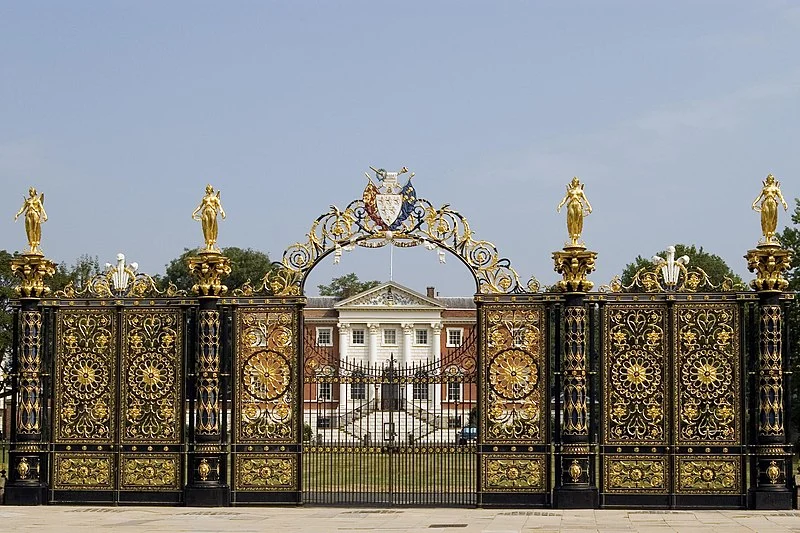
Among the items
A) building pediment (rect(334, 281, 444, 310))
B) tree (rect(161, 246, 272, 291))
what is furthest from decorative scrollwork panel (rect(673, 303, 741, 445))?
tree (rect(161, 246, 272, 291))

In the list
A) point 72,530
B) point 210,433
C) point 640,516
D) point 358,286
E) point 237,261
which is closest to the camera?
point 72,530

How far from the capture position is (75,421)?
61.3 ft

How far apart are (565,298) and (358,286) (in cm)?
6663

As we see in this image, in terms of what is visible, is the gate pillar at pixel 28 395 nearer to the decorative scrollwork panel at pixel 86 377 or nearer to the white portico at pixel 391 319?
the decorative scrollwork panel at pixel 86 377

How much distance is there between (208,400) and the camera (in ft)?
59.7

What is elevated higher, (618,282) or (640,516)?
Result: (618,282)

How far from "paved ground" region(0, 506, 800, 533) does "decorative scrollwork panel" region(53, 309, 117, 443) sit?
124 cm

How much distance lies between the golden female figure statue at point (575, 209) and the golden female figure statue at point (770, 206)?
253 centimetres

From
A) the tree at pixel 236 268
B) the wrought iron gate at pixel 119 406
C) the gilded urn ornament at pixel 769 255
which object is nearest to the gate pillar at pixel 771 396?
the gilded urn ornament at pixel 769 255

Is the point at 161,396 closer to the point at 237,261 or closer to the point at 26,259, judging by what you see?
the point at 26,259

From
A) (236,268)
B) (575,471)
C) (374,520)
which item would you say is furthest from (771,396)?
(236,268)

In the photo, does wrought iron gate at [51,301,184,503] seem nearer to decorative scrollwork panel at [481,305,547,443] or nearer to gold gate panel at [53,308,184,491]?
gold gate panel at [53,308,184,491]

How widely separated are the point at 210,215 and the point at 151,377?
2661 mm

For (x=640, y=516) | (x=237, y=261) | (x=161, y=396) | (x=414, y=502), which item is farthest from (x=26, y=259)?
(x=237, y=261)
